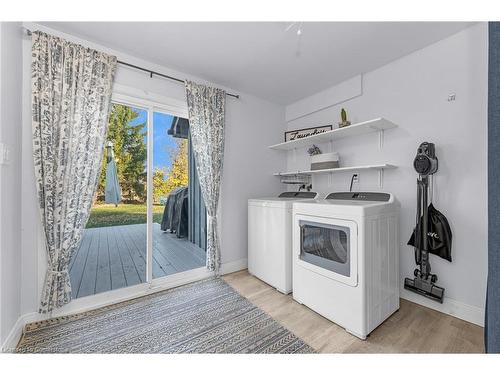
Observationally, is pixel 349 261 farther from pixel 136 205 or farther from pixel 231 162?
pixel 136 205

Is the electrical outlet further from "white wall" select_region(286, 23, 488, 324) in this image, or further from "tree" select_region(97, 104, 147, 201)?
"white wall" select_region(286, 23, 488, 324)

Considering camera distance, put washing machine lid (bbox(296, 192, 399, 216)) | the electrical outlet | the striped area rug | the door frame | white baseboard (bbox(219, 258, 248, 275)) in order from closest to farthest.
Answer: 1. the electrical outlet
2. the striped area rug
3. washing machine lid (bbox(296, 192, 399, 216))
4. the door frame
5. white baseboard (bbox(219, 258, 248, 275))

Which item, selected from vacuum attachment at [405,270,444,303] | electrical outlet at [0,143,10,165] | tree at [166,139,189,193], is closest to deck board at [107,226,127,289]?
tree at [166,139,189,193]

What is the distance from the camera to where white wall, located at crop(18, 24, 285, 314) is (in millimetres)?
1605

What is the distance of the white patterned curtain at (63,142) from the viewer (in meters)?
1.59

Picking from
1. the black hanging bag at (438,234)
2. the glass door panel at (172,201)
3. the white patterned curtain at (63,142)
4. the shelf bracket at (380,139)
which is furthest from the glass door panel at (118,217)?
the black hanging bag at (438,234)

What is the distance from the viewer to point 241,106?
9.31ft

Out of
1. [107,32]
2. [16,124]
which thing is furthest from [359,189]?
[16,124]

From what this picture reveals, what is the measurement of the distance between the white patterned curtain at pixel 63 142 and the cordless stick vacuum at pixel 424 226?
279cm

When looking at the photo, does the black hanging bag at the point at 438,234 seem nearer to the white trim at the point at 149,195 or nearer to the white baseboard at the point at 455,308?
the white baseboard at the point at 455,308

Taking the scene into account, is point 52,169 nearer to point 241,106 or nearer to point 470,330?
point 241,106

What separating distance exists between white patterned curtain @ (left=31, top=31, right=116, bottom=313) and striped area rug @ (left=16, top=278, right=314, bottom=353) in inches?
9.6

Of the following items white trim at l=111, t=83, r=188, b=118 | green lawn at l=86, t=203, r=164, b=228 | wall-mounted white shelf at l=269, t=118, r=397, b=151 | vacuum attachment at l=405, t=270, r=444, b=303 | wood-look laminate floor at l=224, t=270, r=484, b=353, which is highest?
white trim at l=111, t=83, r=188, b=118

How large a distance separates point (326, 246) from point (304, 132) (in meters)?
1.73
